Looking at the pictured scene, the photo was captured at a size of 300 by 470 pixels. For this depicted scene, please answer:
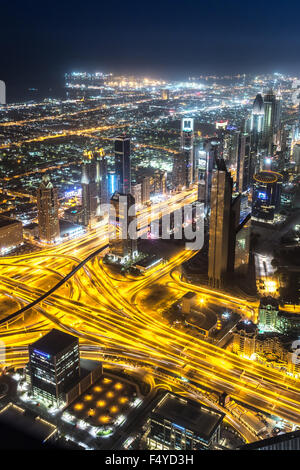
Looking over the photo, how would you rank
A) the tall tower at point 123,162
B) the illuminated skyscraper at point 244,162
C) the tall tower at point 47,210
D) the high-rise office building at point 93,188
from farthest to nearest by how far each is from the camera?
the illuminated skyscraper at point 244,162 → the tall tower at point 123,162 → the high-rise office building at point 93,188 → the tall tower at point 47,210

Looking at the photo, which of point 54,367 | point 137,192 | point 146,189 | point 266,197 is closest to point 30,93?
point 146,189

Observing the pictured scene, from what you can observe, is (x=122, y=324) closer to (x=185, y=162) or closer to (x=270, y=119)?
(x=185, y=162)

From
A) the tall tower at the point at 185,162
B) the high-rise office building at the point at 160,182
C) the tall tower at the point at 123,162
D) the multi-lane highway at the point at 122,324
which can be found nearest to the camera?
the multi-lane highway at the point at 122,324

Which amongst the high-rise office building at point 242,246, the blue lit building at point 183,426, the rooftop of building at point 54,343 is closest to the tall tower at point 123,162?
the high-rise office building at point 242,246

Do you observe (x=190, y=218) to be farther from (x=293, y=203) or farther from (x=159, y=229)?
(x=293, y=203)

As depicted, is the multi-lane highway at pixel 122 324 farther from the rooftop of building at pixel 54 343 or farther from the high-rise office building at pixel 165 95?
the high-rise office building at pixel 165 95

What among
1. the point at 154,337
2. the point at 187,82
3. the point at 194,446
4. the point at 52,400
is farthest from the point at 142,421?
the point at 187,82

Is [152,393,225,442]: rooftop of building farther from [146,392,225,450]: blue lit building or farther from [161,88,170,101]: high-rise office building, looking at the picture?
[161,88,170,101]: high-rise office building

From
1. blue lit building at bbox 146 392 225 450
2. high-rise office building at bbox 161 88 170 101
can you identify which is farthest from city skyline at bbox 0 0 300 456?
high-rise office building at bbox 161 88 170 101
